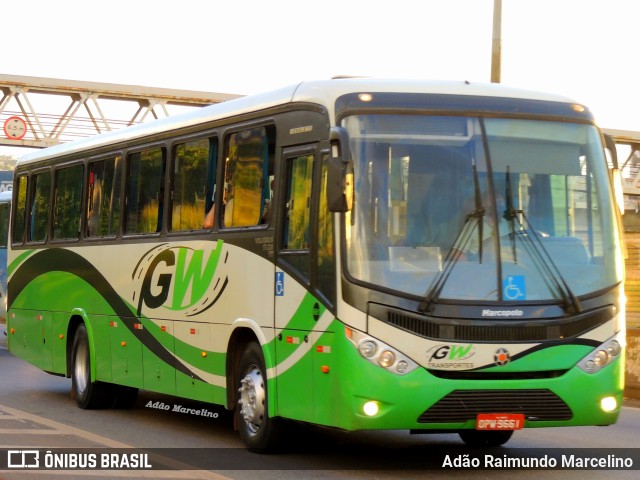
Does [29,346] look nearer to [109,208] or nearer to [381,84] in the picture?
[109,208]

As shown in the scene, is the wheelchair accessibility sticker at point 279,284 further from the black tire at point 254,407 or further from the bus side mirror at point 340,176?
the bus side mirror at point 340,176

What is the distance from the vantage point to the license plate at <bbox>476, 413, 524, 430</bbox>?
11.1 meters

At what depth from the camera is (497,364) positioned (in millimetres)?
11180

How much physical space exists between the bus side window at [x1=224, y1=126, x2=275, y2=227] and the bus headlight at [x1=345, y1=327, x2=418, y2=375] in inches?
87.1

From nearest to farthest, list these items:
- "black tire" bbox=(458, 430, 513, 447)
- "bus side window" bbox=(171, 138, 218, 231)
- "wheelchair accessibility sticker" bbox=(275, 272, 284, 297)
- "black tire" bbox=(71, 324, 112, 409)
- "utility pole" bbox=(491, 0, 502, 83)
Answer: "wheelchair accessibility sticker" bbox=(275, 272, 284, 297)
"black tire" bbox=(458, 430, 513, 447)
"bus side window" bbox=(171, 138, 218, 231)
"black tire" bbox=(71, 324, 112, 409)
"utility pole" bbox=(491, 0, 502, 83)

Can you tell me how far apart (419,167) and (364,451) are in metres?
2.97

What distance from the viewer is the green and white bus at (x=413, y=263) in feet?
36.5

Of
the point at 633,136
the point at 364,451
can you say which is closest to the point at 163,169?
the point at 364,451

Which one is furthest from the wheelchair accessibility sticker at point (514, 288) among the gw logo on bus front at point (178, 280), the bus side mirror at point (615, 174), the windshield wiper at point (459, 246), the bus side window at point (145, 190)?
the bus side window at point (145, 190)

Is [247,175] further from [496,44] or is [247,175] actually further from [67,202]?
[496,44]

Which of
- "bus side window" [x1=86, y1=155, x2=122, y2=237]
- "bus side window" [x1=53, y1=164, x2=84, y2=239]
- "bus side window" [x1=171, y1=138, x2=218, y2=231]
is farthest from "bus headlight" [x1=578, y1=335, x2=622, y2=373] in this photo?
"bus side window" [x1=53, y1=164, x2=84, y2=239]

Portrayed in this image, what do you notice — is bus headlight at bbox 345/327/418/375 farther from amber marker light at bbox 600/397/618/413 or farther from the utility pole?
the utility pole

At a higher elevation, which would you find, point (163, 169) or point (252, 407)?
point (163, 169)

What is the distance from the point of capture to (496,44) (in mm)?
24375
